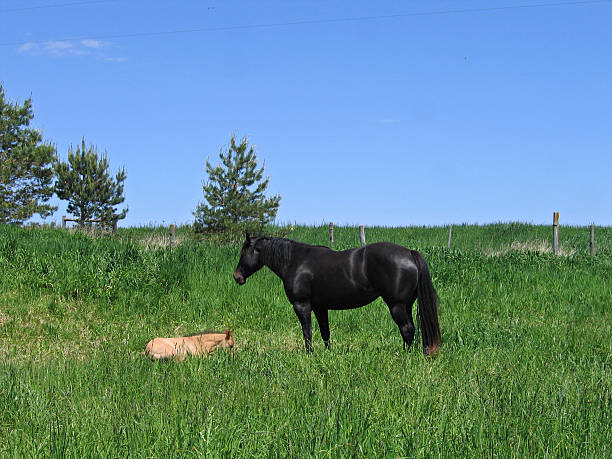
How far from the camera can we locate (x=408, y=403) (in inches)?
177

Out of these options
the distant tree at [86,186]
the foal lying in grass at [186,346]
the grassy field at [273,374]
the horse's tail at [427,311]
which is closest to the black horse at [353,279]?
the horse's tail at [427,311]

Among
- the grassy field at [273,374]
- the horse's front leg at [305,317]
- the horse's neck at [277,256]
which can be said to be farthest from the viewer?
the horse's neck at [277,256]

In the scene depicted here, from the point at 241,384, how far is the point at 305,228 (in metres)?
34.0

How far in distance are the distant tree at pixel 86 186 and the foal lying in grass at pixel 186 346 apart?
37.2 m

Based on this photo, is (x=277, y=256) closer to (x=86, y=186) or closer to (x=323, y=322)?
(x=323, y=322)

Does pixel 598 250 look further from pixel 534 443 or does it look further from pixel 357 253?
pixel 534 443

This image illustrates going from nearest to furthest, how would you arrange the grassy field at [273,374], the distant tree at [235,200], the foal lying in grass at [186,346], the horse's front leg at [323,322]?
the grassy field at [273,374], the foal lying in grass at [186,346], the horse's front leg at [323,322], the distant tree at [235,200]

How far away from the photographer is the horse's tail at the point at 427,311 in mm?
7133

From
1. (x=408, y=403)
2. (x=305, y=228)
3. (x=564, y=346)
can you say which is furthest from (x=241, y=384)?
(x=305, y=228)

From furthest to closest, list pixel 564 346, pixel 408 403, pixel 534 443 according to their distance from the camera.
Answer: pixel 564 346
pixel 408 403
pixel 534 443

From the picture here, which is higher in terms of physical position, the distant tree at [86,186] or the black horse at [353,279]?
the distant tree at [86,186]

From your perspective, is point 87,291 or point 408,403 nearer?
point 408,403

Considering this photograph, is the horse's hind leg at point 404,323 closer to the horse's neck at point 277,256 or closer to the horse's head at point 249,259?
the horse's neck at point 277,256

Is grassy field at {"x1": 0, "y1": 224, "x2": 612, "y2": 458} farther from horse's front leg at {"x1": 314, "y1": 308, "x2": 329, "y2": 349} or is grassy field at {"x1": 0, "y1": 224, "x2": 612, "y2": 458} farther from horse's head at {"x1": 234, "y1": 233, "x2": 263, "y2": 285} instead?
horse's head at {"x1": 234, "y1": 233, "x2": 263, "y2": 285}
